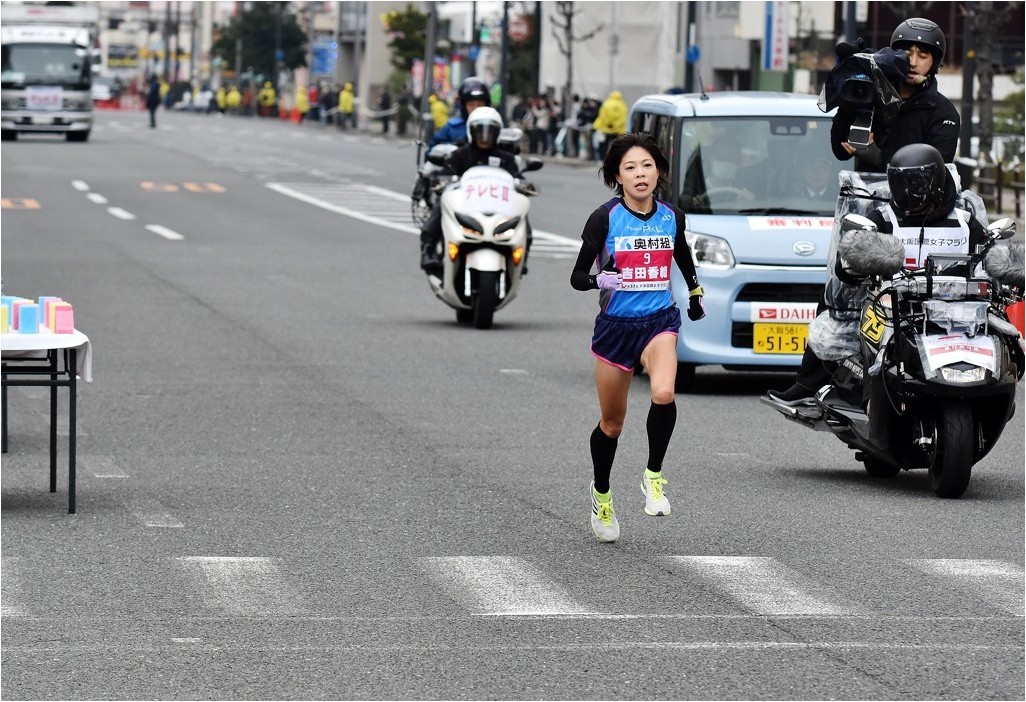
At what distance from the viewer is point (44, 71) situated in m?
58.9

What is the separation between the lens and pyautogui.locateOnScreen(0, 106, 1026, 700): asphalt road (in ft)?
20.8

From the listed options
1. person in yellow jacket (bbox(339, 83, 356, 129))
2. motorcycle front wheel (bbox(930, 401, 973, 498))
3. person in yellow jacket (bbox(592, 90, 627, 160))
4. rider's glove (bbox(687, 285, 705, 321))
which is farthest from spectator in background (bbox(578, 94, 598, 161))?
rider's glove (bbox(687, 285, 705, 321))

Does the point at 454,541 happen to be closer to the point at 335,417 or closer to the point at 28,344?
the point at 28,344

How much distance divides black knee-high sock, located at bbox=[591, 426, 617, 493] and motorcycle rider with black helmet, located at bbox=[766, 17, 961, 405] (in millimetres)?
2185

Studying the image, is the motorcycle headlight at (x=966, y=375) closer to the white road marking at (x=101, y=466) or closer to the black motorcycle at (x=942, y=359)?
the black motorcycle at (x=942, y=359)

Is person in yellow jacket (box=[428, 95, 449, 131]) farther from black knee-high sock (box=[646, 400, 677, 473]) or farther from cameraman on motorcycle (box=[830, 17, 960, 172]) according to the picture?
black knee-high sock (box=[646, 400, 677, 473])

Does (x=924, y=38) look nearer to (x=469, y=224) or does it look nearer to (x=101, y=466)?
(x=101, y=466)

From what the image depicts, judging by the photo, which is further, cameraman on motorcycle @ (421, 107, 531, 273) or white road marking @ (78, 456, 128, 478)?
cameraman on motorcycle @ (421, 107, 531, 273)

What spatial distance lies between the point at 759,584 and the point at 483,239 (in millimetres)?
9560

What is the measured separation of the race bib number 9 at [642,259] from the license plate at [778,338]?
212 inches

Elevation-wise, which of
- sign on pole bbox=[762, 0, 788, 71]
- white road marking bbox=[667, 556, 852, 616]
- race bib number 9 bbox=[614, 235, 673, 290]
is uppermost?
sign on pole bbox=[762, 0, 788, 71]

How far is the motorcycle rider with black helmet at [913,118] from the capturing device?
1064cm

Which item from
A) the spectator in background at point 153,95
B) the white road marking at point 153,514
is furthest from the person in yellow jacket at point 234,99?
the white road marking at point 153,514

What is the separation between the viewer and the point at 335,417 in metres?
12.1
